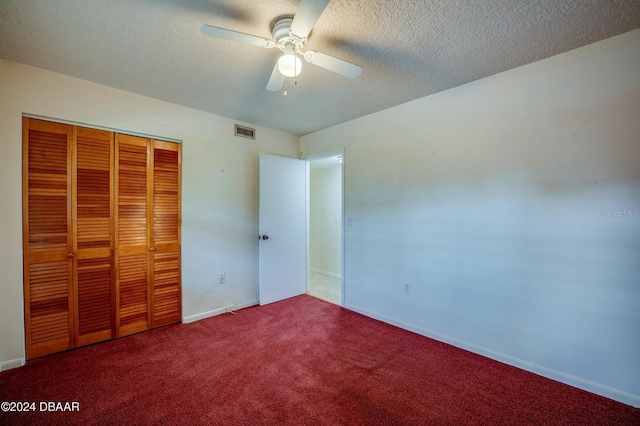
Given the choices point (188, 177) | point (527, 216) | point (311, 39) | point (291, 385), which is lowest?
point (291, 385)

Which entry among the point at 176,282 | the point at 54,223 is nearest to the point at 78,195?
the point at 54,223

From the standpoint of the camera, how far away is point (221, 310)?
329 centimetres

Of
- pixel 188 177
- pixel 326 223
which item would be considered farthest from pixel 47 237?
pixel 326 223

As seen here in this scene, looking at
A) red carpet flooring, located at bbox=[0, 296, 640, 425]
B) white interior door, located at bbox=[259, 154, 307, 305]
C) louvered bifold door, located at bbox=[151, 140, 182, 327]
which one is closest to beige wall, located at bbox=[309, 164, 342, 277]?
white interior door, located at bbox=[259, 154, 307, 305]

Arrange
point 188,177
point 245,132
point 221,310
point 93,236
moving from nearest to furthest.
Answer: point 93,236
point 188,177
point 221,310
point 245,132

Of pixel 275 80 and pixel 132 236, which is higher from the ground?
pixel 275 80

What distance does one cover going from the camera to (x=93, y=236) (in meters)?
2.49

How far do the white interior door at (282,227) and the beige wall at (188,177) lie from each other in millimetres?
145

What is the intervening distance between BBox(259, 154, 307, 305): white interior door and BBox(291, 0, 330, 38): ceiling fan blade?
2.26 metres

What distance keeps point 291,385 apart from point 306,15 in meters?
2.36

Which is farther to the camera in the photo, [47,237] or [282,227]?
[282,227]

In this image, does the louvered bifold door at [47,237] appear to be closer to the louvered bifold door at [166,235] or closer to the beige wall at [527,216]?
the louvered bifold door at [166,235]

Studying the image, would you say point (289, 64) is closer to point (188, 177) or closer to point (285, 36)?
point (285, 36)

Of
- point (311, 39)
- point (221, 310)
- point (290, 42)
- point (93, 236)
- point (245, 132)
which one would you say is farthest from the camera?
point (245, 132)
